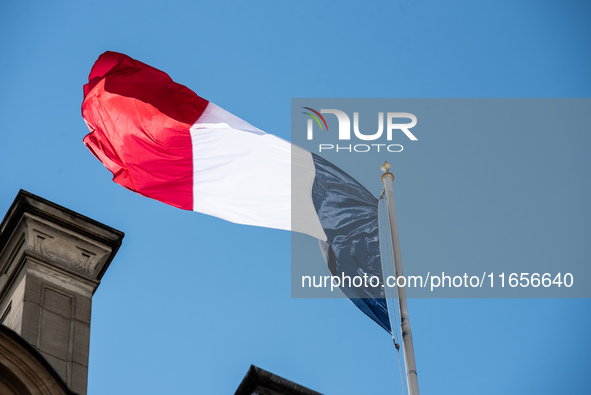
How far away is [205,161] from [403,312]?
17.4 feet

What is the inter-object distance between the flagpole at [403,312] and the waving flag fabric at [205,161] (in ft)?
2.01

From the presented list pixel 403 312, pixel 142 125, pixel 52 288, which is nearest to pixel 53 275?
pixel 52 288

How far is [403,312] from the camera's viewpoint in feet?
45.0

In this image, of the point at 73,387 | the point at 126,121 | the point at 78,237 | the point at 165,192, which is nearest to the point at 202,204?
the point at 165,192

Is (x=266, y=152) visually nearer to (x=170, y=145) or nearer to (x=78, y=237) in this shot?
(x=170, y=145)

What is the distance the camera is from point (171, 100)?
18359mm

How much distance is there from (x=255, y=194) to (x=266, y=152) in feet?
2.83

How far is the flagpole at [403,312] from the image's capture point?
42.5 feet

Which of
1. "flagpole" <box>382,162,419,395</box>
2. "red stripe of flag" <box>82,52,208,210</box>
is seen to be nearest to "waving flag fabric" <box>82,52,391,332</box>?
"red stripe of flag" <box>82,52,208,210</box>

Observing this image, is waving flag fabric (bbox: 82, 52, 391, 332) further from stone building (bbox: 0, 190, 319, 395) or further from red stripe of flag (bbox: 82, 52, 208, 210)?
stone building (bbox: 0, 190, 319, 395)

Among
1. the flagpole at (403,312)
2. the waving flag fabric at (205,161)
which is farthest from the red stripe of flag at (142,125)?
the flagpole at (403,312)

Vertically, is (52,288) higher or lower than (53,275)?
lower

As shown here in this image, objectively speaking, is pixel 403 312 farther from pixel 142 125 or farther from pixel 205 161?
pixel 142 125

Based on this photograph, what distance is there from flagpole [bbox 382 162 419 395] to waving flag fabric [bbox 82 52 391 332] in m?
0.61
